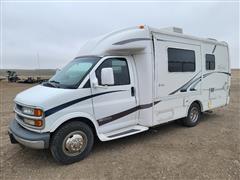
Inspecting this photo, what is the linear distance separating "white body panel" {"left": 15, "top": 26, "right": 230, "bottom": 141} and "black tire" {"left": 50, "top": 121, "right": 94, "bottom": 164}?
0.17 m

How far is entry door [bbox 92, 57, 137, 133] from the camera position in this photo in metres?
4.16

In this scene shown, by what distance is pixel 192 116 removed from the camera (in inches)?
248

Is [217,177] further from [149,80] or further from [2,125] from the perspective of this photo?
[2,125]

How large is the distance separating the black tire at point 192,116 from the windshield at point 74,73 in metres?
3.59

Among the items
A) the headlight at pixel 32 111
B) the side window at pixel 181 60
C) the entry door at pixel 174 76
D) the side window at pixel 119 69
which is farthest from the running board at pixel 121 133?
the side window at pixel 181 60

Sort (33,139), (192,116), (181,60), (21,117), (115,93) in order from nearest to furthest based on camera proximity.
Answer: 1. (33,139)
2. (21,117)
3. (115,93)
4. (181,60)
5. (192,116)

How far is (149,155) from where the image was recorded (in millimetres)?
4168

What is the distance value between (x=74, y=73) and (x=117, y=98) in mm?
1127

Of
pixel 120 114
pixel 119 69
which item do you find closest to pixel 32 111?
pixel 120 114

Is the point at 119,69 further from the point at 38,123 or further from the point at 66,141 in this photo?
the point at 38,123

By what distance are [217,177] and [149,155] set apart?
1.35 metres

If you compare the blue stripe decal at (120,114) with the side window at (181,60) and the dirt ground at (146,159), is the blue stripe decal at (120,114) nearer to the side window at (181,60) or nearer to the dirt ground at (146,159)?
the dirt ground at (146,159)

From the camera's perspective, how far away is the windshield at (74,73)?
13.0 ft

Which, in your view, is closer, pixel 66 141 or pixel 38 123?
pixel 38 123
